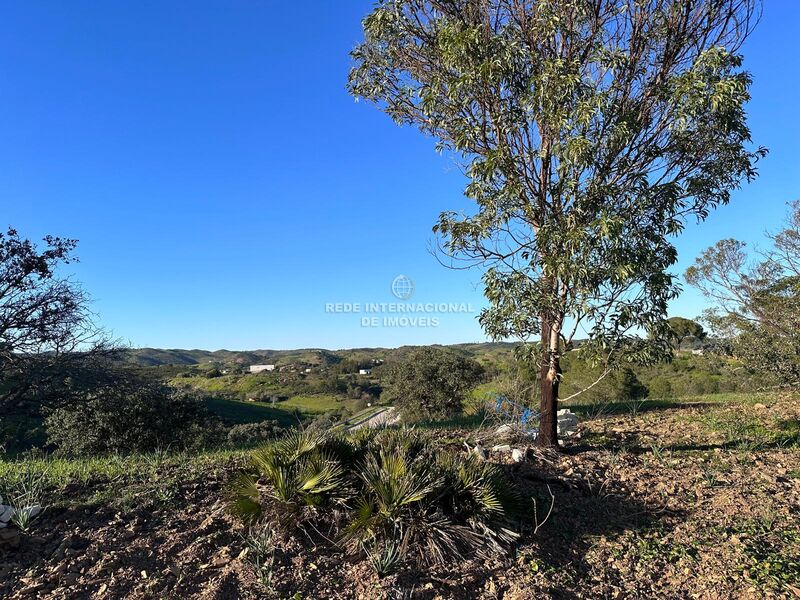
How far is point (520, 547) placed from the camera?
12.7 ft

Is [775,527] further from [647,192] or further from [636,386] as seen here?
[636,386]

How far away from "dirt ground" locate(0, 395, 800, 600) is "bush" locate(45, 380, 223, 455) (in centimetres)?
1063

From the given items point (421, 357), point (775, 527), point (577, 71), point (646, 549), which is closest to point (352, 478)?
point (646, 549)

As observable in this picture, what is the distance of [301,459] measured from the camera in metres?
4.48

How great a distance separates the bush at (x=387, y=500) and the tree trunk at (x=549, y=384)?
2080 millimetres

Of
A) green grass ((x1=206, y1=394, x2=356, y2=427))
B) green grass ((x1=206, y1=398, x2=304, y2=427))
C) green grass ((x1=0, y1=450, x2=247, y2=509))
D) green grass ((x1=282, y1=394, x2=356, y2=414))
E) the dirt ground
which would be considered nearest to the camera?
the dirt ground

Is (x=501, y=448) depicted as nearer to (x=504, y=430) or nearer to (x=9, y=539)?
(x=504, y=430)

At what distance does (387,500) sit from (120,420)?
50.0 feet

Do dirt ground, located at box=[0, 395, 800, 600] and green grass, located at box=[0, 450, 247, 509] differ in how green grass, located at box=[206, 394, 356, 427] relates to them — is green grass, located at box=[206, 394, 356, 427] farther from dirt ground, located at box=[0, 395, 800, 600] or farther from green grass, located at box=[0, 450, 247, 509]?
dirt ground, located at box=[0, 395, 800, 600]

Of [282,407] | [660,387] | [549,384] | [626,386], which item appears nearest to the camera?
[549,384]

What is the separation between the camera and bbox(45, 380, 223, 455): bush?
46.9 feet

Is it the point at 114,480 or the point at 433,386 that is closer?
the point at 114,480

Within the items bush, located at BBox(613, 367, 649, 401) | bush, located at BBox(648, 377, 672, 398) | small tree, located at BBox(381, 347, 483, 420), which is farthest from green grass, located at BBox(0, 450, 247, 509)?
bush, located at BBox(648, 377, 672, 398)

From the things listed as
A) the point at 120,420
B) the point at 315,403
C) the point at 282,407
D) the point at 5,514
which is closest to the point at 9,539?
the point at 5,514
